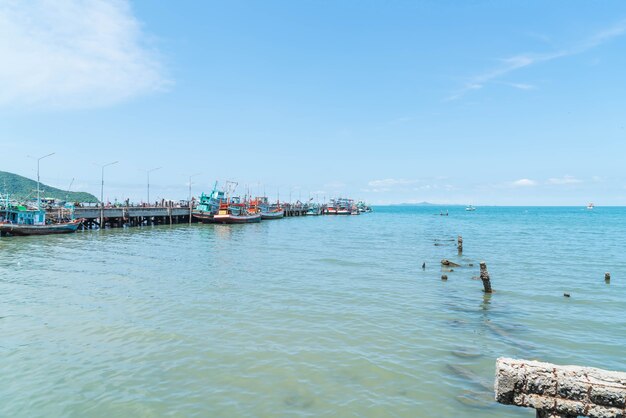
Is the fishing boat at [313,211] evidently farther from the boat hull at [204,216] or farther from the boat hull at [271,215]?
the boat hull at [204,216]

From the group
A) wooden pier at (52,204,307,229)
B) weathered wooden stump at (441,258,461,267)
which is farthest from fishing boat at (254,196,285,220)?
weathered wooden stump at (441,258,461,267)

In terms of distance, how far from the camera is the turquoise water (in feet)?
33.1

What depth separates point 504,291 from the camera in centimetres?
2369

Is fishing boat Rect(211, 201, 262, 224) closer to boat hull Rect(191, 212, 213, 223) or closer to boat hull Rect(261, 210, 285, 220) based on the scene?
boat hull Rect(191, 212, 213, 223)

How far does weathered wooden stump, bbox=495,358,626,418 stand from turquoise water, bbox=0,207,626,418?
549 centimetres

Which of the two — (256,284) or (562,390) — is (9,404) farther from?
(256,284)

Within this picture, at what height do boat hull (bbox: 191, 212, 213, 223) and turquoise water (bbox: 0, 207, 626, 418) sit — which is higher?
boat hull (bbox: 191, 212, 213, 223)

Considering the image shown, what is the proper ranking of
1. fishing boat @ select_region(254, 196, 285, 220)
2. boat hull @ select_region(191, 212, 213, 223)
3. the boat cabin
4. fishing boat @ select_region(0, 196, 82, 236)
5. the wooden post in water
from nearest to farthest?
the wooden post in water
fishing boat @ select_region(0, 196, 82, 236)
the boat cabin
boat hull @ select_region(191, 212, 213, 223)
fishing boat @ select_region(254, 196, 285, 220)

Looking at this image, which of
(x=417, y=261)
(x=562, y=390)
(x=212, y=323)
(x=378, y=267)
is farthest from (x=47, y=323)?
(x=417, y=261)

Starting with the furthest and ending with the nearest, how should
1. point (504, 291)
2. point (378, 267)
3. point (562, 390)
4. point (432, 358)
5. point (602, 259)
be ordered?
point (602, 259) → point (378, 267) → point (504, 291) → point (432, 358) → point (562, 390)

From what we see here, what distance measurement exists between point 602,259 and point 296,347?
3868 centimetres

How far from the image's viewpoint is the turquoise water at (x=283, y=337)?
33.1 feet

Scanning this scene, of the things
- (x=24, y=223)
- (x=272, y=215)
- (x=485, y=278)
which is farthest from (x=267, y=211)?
(x=485, y=278)

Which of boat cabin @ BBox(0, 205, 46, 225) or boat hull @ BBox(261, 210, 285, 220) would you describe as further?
boat hull @ BBox(261, 210, 285, 220)
